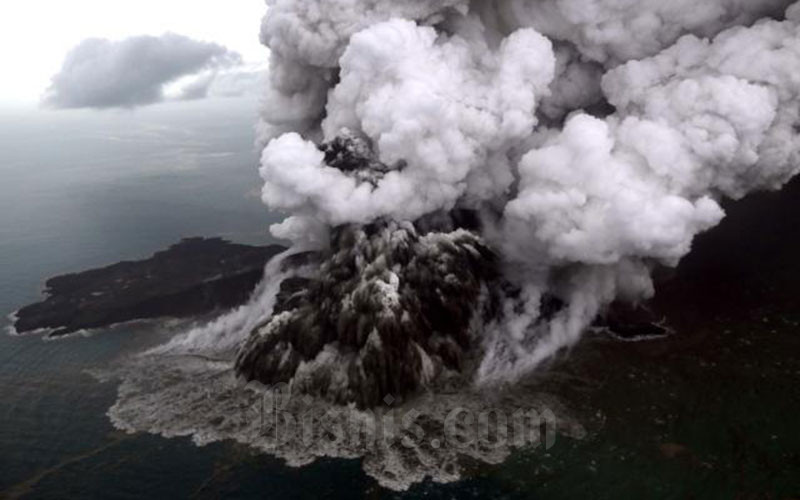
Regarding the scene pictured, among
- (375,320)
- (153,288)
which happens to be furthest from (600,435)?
(153,288)

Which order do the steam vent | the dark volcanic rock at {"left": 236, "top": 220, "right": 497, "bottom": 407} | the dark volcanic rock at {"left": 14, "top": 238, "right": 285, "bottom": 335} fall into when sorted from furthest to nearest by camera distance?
the dark volcanic rock at {"left": 14, "top": 238, "right": 285, "bottom": 335} < the steam vent < the dark volcanic rock at {"left": 236, "top": 220, "right": 497, "bottom": 407}

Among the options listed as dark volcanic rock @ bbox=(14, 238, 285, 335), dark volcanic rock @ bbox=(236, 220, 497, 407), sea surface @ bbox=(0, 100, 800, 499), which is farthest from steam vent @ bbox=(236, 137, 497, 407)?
dark volcanic rock @ bbox=(14, 238, 285, 335)

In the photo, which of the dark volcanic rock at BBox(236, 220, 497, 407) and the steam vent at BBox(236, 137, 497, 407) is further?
the steam vent at BBox(236, 137, 497, 407)

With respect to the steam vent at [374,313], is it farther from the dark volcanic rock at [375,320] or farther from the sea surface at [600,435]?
the sea surface at [600,435]

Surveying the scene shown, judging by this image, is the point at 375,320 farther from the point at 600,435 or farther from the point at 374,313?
the point at 600,435

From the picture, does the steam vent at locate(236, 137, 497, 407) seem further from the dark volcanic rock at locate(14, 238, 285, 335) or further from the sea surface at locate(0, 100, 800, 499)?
the dark volcanic rock at locate(14, 238, 285, 335)

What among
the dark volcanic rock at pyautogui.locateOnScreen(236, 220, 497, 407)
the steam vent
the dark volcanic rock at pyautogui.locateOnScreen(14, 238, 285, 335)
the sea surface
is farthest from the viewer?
the dark volcanic rock at pyautogui.locateOnScreen(14, 238, 285, 335)
